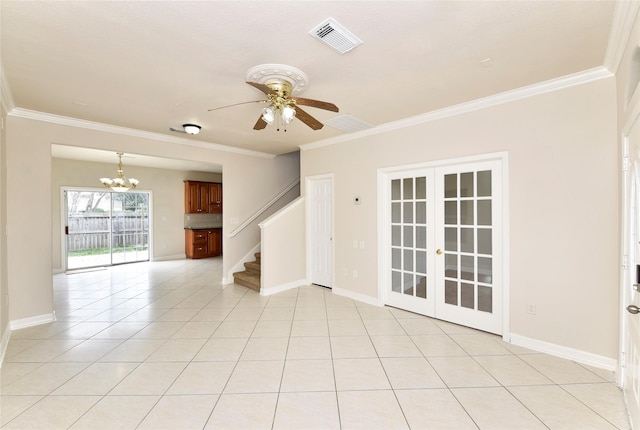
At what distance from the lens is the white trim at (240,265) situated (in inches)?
222

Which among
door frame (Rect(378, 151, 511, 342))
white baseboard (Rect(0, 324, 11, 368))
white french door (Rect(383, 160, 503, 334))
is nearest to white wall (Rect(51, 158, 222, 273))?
white baseboard (Rect(0, 324, 11, 368))

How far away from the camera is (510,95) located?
9.73ft

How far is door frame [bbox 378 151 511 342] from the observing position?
3.05 meters

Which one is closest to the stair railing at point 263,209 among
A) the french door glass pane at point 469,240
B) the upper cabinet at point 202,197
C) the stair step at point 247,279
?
the stair step at point 247,279

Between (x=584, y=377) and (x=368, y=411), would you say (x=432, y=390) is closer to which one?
(x=368, y=411)

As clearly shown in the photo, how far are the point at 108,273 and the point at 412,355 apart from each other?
7.28 metres

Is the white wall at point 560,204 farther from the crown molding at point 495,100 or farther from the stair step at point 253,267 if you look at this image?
the stair step at point 253,267

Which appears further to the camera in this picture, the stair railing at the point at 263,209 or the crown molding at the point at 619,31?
the stair railing at the point at 263,209

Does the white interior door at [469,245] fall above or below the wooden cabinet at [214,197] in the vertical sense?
below

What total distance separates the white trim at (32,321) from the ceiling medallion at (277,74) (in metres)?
4.14

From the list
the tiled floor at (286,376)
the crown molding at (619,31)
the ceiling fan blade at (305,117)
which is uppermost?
the crown molding at (619,31)

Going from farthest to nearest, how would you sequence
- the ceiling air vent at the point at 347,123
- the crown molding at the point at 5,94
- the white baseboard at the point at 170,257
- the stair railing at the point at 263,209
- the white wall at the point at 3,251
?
the white baseboard at the point at 170,257
the stair railing at the point at 263,209
the ceiling air vent at the point at 347,123
the white wall at the point at 3,251
the crown molding at the point at 5,94

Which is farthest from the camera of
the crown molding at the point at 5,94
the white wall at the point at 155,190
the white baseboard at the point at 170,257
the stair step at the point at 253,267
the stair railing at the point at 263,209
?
the white baseboard at the point at 170,257

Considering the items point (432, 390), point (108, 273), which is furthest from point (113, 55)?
point (108, 273)
